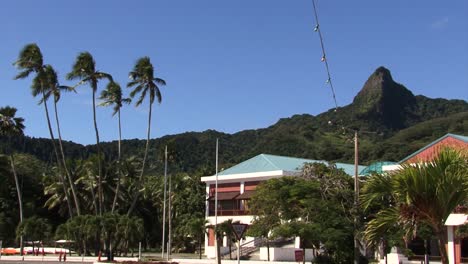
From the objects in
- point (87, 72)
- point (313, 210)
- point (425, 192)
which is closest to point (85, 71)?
point (87, 72)

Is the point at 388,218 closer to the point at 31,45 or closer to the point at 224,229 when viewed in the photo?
the point at 224,229

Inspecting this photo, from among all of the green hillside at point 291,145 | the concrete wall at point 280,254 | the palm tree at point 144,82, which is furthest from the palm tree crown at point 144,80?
the green hillside at point 291,145

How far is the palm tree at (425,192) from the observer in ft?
37.5

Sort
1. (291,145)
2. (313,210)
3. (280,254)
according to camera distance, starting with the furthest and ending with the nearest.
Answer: (291,145), (280,254), (313,210)

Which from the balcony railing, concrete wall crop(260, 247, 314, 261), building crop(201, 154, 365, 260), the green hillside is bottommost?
concrete wall crop(260, 247, 314, 261)

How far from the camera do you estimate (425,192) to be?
1155cm

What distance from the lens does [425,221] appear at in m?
12.1

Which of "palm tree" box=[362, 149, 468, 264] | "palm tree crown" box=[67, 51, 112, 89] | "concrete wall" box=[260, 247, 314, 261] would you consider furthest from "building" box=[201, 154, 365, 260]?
"palm tree" box=[362, 149, 468, 264]

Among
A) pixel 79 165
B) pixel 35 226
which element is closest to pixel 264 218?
pixel 35 226

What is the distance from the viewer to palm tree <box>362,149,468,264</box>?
1142 cm

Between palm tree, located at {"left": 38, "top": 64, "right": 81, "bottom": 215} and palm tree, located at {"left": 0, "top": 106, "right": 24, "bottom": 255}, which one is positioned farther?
palm tree, located at {"left": 0, "top": 106, "right": 24, "bottom": 255}

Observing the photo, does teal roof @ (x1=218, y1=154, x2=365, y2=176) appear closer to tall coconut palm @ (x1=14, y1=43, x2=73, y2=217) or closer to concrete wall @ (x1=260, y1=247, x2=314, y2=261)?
concrete wall @ (x1=260, y1=247, x2=314, y2=261)

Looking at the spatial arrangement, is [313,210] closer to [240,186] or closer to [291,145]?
[240,186]

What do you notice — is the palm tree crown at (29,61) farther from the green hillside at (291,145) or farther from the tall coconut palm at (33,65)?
the green hillside at (291,145)
